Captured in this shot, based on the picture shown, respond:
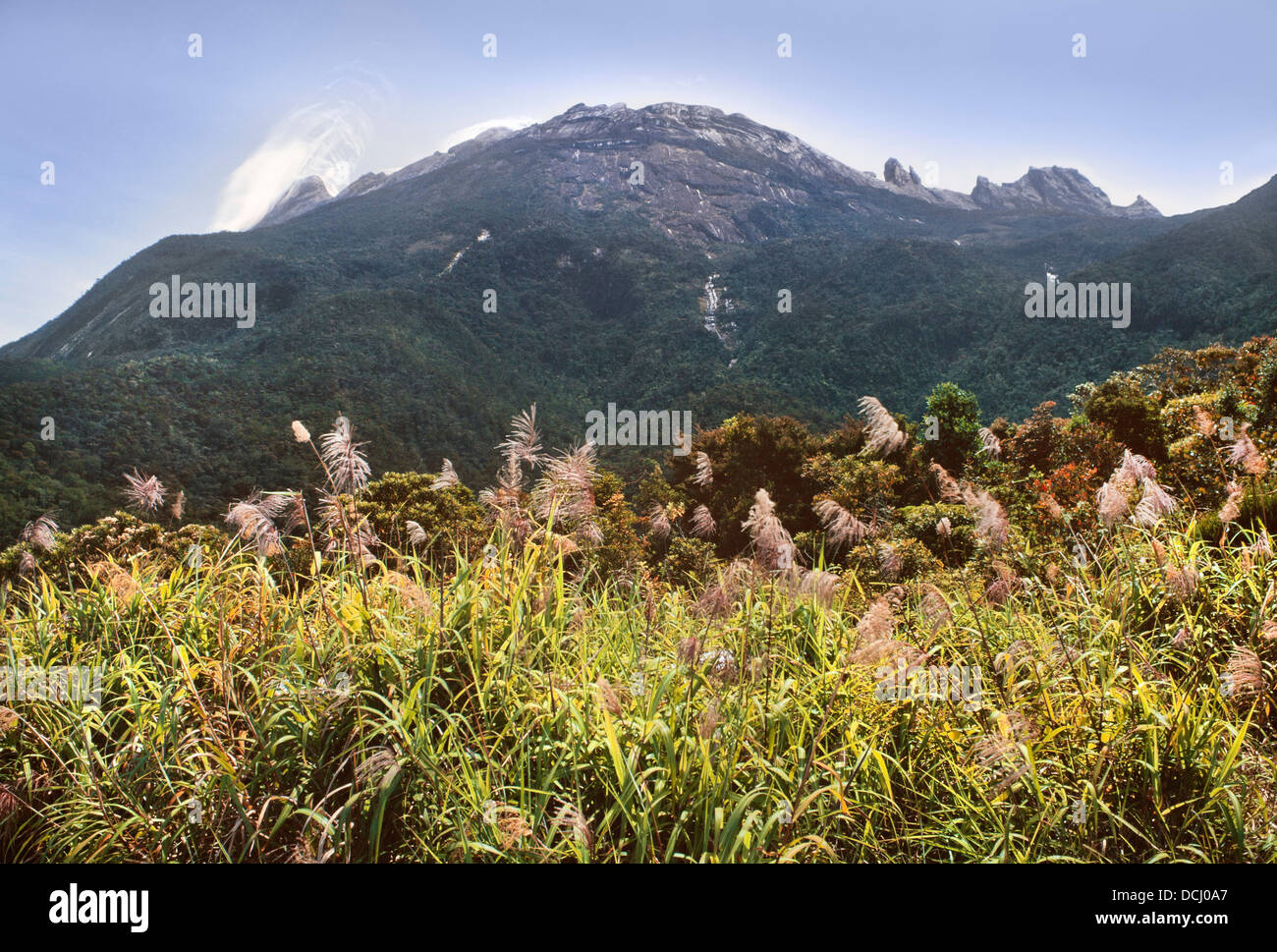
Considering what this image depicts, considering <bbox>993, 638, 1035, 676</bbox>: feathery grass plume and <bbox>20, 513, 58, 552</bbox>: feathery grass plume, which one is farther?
<bbox>20, 513, 58, 552</bbox>: feathery grass plume

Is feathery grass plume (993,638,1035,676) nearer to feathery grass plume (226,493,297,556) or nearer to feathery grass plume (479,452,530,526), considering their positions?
feathery grass plume (479,452,530,526)

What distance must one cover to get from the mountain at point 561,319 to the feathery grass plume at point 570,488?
24.4 m

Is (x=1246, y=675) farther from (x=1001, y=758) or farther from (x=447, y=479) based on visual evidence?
(x=447, y=479)

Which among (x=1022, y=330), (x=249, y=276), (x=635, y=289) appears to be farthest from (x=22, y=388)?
(x=1022, y=330)

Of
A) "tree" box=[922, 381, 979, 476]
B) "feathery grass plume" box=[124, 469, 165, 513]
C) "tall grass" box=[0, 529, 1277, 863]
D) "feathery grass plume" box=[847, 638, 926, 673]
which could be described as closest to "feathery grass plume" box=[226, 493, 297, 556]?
"tall grass" box=[0, 529, 1277, 863]

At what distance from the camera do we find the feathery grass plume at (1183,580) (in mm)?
2883

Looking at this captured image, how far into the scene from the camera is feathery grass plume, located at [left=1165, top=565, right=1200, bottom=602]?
2883 millimetres

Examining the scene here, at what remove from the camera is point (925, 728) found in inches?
94.7

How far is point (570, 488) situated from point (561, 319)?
241 feet

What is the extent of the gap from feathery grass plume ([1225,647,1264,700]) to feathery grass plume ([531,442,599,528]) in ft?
7.97

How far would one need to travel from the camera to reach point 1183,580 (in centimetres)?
290

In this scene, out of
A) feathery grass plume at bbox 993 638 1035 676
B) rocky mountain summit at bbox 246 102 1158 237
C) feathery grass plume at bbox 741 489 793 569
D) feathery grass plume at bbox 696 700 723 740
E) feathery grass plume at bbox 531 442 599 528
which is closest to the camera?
feathery grass plume at bbox 696 700 723 740

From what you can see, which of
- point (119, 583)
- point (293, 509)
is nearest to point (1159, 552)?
point (293, 509)
